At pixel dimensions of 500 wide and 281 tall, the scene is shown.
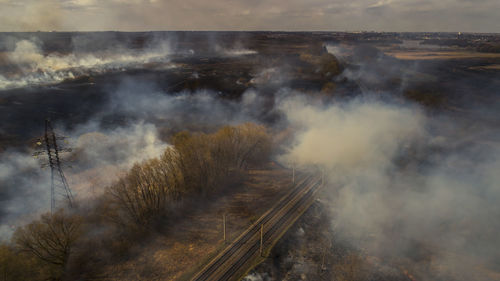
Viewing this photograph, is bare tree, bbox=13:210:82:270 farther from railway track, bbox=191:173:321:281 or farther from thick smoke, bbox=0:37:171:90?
thick smoke, bbox=0:37:171:90

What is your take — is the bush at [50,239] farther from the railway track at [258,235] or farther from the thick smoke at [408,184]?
the thick smoke at [408,184]

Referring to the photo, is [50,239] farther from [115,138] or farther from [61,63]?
[61,63]

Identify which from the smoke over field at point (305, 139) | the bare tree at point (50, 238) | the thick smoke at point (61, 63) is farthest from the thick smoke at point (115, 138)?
the thick smoke at point (61, 63)

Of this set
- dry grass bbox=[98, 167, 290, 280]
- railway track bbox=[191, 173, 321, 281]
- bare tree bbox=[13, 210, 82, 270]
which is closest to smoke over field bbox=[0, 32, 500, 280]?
railway track bbox=[191, 173, 321, 281]

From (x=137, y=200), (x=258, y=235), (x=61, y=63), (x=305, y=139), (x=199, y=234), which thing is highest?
(x=61, y=63)

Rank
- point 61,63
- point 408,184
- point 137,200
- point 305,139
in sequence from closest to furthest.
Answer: point 137,200 < point 408,184 < point 305,139 < point 61,63

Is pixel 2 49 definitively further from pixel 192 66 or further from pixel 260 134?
pixel 260 134

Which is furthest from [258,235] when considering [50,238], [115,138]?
[115,138]
